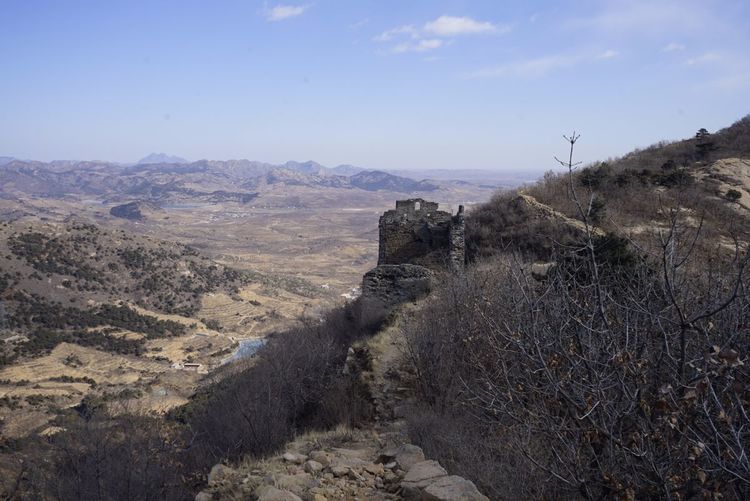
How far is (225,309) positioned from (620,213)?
3723 centimetres

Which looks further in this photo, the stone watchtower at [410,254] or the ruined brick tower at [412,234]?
the ruined brick tower at [412,234]

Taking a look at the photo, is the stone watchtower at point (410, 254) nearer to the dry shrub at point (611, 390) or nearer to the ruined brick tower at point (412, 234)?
the ruined brick tower at point (412, 234)

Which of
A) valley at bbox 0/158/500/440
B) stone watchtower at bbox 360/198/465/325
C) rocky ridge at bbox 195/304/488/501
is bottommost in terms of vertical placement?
valley at bbox 0/158/500/440

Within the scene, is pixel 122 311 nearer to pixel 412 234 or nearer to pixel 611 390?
pixel 412 234

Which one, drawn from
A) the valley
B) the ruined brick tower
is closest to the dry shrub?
the ruined brick tower

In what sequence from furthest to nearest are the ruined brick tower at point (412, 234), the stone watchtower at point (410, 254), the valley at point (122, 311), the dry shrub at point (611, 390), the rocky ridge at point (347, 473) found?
the valley at point (122, 311) < the ruined brick tower at point (412, 234) < the stone watchtower at point (410, 254) < the rocky ridge at point (347, 473) < the dry shrub at point (611, 390)

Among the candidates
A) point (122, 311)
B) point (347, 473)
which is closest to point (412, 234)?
point (347, 473)

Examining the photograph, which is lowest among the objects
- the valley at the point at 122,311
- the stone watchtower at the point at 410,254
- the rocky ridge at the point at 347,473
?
the valley at the point at 122,311

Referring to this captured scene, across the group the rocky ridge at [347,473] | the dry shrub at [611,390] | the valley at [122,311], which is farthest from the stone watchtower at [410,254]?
the valley at [122,311]

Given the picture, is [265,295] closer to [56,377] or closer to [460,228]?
[56,377]

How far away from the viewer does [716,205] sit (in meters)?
16.9

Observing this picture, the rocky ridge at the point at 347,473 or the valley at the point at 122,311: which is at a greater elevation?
the rocky ridge at the point at 347,473

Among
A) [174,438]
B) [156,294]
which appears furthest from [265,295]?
[174,438]

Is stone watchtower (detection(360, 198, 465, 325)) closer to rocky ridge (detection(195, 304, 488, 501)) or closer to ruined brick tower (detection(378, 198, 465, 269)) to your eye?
ruined brick tower (detection(378, 198, 465, 269))
